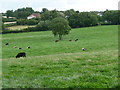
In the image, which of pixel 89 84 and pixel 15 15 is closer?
pixel 89 84

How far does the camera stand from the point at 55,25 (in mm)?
65625

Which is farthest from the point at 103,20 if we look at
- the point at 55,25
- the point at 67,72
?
the point at 67,72

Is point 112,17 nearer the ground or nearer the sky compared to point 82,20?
nearer the sky

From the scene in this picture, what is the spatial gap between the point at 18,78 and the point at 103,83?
3.72m

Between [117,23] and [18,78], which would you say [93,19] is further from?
[18,78]

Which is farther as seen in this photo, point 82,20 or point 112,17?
point 112,17

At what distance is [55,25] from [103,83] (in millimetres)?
58019

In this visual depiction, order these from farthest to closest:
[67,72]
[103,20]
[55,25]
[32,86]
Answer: [103,20], [55,25], [67,72], [32,86]

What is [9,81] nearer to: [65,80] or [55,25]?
[65,80]

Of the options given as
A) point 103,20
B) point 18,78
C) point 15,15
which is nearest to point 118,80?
point 18,78

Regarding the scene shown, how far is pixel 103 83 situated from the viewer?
8195 mm

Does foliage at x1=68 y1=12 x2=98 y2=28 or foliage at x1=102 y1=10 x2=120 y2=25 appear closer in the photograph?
foliage at x1=68 y1=12 x2=98 y2=28

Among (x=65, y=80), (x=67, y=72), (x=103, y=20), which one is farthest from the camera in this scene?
(x=103, y=20)

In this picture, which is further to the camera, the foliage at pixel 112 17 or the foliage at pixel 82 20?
the foliage at pixel 112 17
